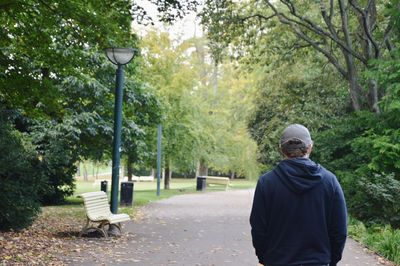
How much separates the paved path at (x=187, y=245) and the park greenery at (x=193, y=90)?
2424 millimetres

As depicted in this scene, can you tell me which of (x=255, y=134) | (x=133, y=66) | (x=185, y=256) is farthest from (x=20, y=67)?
(x=255, y=134)

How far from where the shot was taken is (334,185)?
12.5 feet

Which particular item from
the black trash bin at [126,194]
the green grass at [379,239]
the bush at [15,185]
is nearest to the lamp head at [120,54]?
the bush at [15,185]

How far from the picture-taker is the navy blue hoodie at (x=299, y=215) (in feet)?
12.2

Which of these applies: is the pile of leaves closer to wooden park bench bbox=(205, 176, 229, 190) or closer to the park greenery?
the park greenery

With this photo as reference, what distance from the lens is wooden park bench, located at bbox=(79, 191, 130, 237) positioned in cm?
1182

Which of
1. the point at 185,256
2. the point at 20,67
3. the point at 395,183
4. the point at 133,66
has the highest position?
the point at 133,66

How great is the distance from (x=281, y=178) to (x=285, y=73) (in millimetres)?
23693

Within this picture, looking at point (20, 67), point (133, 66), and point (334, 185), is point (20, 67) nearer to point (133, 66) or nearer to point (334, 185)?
point (334, 185)

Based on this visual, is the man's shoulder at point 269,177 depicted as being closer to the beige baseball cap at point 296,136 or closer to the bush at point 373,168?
the beige baseball cap at point 296,136

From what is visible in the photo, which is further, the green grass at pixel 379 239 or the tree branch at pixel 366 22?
the tree branch at pixel 366 22

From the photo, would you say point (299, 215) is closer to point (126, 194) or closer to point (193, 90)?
point (126, 194)

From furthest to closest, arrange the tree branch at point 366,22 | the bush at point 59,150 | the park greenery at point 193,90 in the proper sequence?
1. the bush at point 59,150
2. the tree branch at point 366,22
3. the park greenery at point 193,90

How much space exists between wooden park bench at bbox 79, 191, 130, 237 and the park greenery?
3.80 ft
